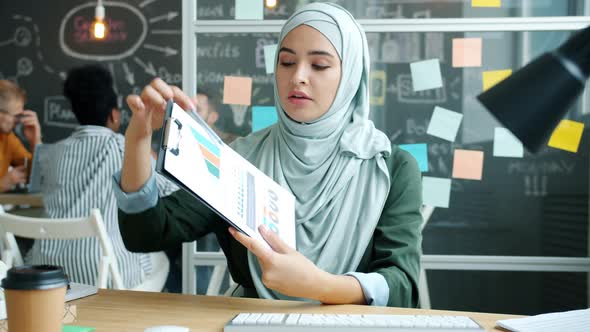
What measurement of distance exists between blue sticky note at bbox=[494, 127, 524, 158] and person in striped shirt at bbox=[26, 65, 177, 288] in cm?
143

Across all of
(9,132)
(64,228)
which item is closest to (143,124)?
(64,228)

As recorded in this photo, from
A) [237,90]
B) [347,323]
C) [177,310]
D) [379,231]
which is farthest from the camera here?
[237,90]

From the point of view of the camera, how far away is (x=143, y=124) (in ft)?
3.62

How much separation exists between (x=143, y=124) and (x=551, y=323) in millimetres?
767

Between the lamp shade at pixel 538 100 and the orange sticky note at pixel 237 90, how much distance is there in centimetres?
215

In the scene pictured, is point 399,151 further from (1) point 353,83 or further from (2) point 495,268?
(2) point 495,268

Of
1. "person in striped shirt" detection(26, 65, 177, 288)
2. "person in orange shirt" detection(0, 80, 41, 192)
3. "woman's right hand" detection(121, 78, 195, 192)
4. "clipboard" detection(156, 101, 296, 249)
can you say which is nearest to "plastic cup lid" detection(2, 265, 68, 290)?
"clipboard" detection(156, 101, 296, 249)

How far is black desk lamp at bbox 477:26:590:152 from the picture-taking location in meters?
0.61

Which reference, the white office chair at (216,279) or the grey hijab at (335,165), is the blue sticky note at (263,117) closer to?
the white office chair at (216,279)

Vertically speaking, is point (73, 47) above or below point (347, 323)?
above

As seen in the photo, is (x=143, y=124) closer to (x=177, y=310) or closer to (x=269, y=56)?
(x=177, y=310)

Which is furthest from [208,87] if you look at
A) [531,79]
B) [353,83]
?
[531,79]

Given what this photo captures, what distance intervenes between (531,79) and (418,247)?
2.11 ft

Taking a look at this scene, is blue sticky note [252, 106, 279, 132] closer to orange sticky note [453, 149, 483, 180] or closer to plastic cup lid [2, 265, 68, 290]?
orange sticky note [453, 149, 483, 180]
